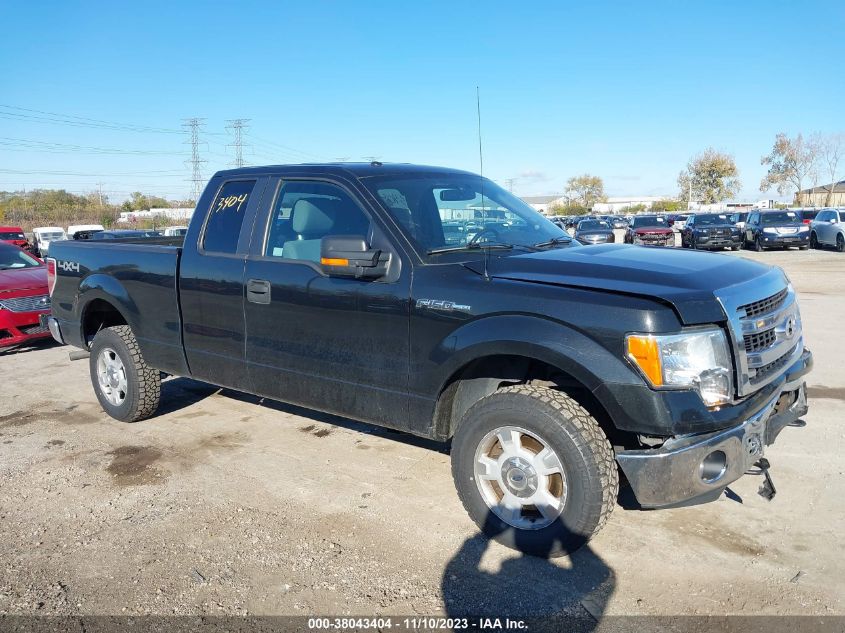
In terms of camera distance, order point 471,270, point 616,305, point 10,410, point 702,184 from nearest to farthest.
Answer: point 616,305 → point 471,270 → point 10,410 → point 702,184

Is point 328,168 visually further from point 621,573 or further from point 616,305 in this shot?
point 621,573

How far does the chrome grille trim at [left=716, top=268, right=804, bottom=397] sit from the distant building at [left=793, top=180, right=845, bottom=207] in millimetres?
80600

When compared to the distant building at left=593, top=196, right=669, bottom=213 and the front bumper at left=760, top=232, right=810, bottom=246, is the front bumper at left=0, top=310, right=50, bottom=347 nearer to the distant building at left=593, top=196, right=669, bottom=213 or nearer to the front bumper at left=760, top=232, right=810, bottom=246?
the front bumper at left=760, top=232, right=810, bottom=246

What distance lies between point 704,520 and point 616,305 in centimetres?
154

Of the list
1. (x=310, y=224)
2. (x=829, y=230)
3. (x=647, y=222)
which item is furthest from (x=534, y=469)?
(x=647, y=222)

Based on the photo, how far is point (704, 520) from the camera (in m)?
3.77

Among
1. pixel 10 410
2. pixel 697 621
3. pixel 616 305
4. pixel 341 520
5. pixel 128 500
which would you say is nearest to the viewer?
pixel 697 621

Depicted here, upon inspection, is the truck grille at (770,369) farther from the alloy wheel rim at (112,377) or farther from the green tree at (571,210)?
the green tree at (571,210)

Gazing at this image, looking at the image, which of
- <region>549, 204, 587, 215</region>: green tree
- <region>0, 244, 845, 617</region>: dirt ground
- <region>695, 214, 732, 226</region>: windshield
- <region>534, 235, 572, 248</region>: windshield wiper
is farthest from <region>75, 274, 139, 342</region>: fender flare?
<region>549, 204, 587, 215</region>: green tree

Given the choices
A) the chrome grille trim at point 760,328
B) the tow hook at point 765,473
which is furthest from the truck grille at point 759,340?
the tow hook at point 765,473

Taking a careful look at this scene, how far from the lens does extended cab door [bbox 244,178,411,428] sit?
3826 millimetres

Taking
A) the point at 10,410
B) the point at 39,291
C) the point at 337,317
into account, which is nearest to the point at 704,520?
the point at 337,317

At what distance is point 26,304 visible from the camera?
29.0 ft

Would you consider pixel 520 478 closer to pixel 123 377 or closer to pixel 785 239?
pixel 123 377
